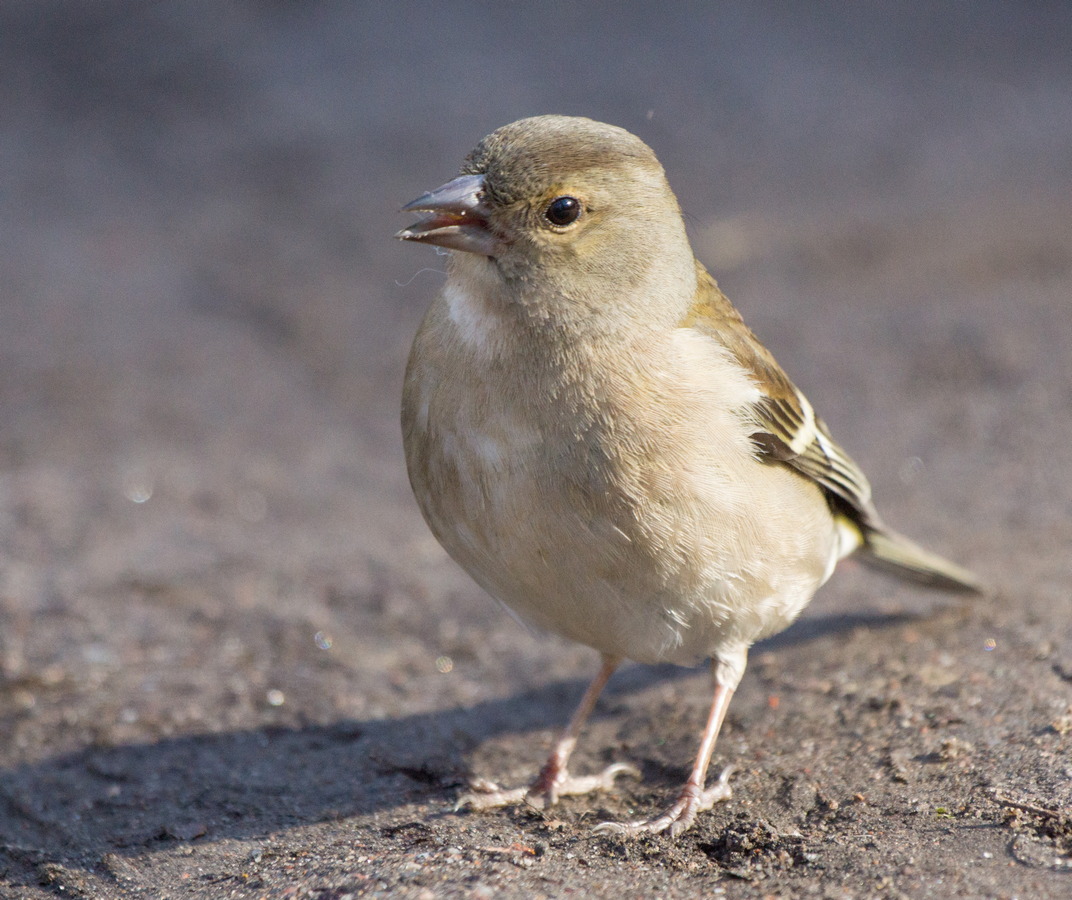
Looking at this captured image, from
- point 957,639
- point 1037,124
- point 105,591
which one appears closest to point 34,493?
point 105,591

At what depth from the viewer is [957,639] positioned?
5309 millimetres

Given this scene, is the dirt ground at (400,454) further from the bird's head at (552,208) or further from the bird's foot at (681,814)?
the bird's head at (552,208)

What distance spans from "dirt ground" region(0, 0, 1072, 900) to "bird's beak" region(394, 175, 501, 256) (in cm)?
125

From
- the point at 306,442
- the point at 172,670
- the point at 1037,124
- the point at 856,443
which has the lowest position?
the point at 172,670

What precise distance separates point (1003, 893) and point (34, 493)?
6.23 meters

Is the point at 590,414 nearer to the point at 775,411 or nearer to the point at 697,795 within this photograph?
the point at 775,411

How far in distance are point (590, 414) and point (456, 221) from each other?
2.41 ft

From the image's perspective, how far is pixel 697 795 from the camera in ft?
13.8

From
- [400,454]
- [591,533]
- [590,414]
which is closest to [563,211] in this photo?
[590,414]

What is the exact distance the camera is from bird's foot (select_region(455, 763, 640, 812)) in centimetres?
438

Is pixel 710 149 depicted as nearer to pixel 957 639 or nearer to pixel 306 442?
pixel 306 442

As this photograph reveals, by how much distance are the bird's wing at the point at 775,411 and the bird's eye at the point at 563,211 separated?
1.97ft

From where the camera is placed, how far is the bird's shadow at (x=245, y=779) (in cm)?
441

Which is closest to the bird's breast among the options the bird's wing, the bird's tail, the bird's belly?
the bird's belly
